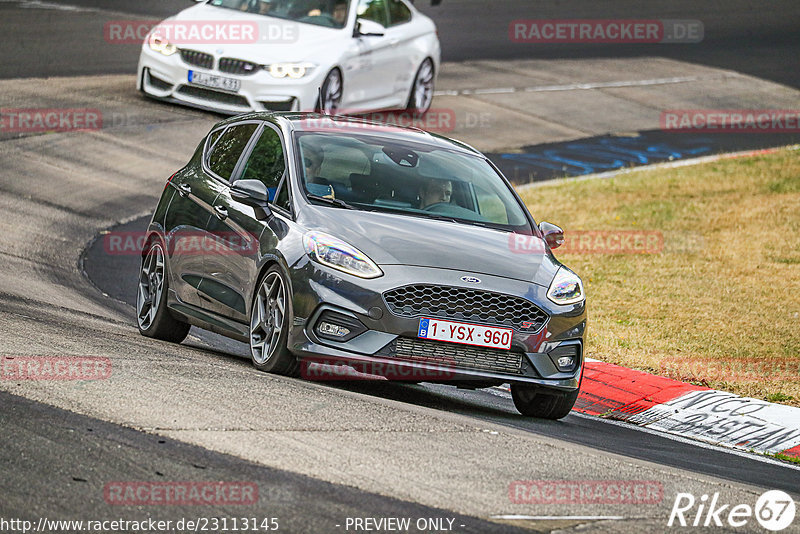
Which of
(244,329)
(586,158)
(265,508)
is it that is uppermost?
(265,508)

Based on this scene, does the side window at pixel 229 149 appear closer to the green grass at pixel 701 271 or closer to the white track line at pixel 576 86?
the green grass at pixel 701 271

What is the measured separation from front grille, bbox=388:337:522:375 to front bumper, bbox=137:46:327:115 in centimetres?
1064

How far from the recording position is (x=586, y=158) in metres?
22.3

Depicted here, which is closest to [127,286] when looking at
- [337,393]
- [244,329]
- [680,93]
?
[244,329]

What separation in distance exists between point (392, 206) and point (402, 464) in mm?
3086

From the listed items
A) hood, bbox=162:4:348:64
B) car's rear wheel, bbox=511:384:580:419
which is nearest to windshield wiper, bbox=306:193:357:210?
car's rear wheel, bbox=511:384:580:419

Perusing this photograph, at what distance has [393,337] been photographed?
8586 millimetres

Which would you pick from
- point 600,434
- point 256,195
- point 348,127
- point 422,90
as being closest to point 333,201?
point 256,195

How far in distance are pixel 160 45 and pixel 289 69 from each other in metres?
1.90

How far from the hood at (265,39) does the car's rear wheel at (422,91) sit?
251 cm

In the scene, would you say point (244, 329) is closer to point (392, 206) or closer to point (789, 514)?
point (392, 206)

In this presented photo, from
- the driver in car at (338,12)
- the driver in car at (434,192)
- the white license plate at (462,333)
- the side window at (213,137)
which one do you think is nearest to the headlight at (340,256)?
the white license plate at (462,333)

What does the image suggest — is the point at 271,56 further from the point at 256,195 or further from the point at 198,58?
the point at 256,195

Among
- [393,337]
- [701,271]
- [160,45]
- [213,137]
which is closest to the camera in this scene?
[393,337]
